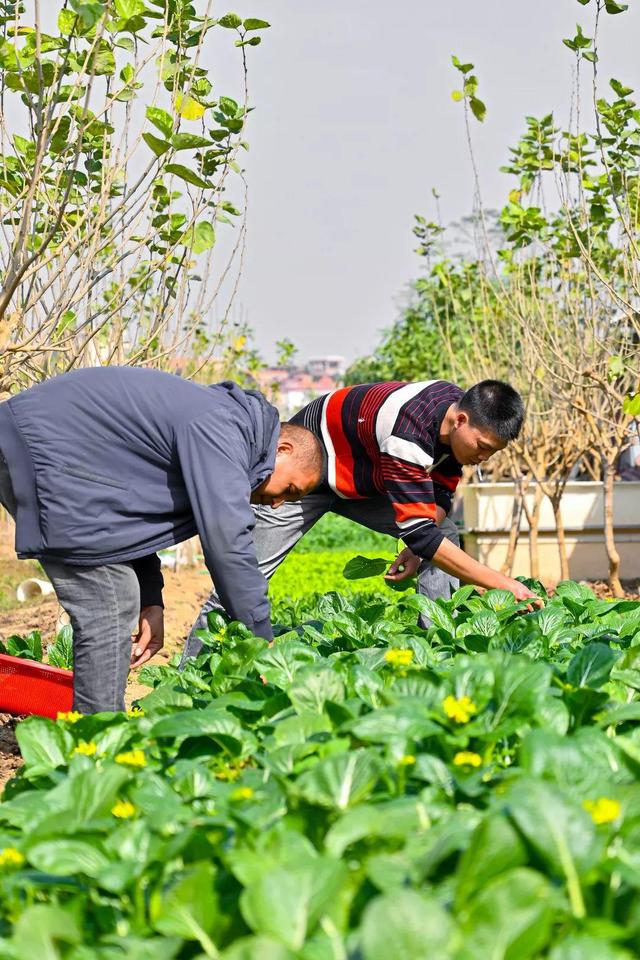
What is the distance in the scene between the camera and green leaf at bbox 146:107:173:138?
12.6 ft

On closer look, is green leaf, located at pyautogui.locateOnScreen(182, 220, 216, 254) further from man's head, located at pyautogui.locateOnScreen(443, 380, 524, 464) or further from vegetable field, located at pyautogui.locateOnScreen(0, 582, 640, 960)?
vegetable field, located at pyautogui.locateOnScreen(0, 582, 640, 960)

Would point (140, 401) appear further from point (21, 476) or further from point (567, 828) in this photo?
point (567, 828)

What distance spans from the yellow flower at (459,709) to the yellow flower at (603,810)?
0.36m

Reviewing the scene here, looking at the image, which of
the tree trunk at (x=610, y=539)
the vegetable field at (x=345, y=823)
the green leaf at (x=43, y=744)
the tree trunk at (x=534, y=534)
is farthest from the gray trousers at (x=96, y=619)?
the tree trunk at (x=534, y=534)

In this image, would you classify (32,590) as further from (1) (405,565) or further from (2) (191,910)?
(2) (191,910)

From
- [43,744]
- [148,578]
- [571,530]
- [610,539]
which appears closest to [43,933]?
[43,744]

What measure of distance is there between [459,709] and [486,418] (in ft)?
7.11

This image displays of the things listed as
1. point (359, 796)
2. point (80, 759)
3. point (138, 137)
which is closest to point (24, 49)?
point (138, 137)

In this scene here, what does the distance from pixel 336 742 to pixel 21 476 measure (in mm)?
1589

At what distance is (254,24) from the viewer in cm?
434

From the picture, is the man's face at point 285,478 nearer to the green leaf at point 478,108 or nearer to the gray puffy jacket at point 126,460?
the gray puffy jacket at point 126,460

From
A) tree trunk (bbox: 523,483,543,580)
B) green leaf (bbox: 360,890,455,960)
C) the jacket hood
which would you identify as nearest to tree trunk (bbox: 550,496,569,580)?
tree trunk (bbox: 523,483,543,580)

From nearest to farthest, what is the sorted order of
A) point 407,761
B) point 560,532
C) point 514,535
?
point 407,761
point 560,532
point 514,535

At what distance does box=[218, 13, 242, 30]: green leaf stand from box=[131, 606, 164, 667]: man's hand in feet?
7.90
